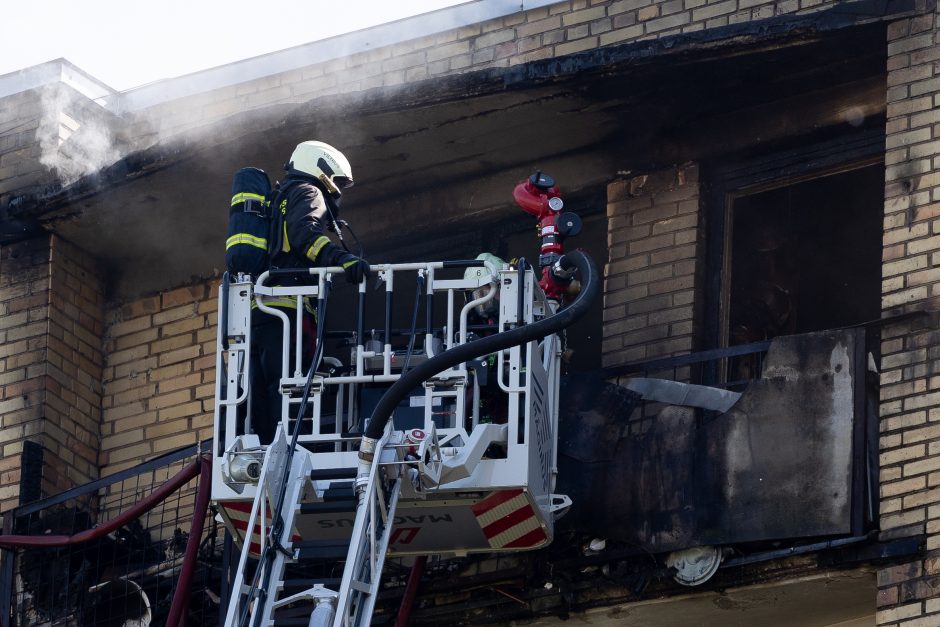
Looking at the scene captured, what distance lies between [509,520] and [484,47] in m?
4.09

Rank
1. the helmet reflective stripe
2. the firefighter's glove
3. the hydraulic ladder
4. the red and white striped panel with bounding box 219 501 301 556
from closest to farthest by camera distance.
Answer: the hydraulic ladder < the red and white striped panel with bounding box 219 501 301 556 < the firefighter's glove < the helmet reflective stripe

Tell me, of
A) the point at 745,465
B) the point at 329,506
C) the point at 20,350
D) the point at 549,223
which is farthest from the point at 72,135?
the point at 745,465

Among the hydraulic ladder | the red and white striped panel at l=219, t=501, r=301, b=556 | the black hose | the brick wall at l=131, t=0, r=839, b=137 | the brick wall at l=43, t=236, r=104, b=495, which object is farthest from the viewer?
the brick wall at l=43, t=236, r=104, b=495

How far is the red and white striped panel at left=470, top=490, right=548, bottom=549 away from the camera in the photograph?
34.4 feet

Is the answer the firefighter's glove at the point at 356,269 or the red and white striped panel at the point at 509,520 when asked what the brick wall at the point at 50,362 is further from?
the red and white striped panel at the point at 509,520

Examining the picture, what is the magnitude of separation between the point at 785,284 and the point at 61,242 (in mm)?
4993

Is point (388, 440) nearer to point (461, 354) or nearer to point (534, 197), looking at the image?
point (461, 354)

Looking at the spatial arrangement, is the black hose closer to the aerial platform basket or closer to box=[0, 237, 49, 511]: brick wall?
the aerial platform basket

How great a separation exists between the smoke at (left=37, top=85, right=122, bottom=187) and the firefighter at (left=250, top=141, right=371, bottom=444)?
3003 mm

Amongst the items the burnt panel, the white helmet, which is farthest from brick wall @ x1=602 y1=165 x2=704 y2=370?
the white helmet

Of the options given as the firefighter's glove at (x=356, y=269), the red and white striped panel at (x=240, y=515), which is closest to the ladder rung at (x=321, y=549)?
the red and white striped panel at (x=240, y=515)

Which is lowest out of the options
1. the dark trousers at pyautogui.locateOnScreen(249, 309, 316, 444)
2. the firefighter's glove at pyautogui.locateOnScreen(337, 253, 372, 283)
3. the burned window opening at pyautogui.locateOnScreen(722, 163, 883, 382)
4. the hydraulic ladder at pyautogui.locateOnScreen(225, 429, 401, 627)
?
the hydraulic ladder at pyautogui.locateOnScreen(225, 429, 401, 627)

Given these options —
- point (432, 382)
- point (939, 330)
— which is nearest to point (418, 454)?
point (432, 382)

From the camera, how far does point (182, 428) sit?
45.8 feet
